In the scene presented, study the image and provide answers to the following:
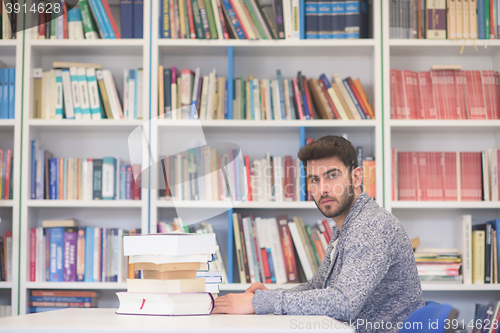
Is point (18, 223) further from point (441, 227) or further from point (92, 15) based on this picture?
point (441, 227)

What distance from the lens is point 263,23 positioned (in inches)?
102

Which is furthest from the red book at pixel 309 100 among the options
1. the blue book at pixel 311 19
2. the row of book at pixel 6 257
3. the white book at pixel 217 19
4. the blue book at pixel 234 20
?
the row of book at pixel 6 257

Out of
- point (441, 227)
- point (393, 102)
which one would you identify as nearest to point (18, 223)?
point (393, 102)

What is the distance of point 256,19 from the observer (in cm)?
259

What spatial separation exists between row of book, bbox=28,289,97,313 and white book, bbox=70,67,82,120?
3.11 feet

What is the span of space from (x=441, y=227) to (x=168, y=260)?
2.05 meters

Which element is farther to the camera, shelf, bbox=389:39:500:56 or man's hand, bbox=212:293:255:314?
shelf, bbox=389:39:500:56

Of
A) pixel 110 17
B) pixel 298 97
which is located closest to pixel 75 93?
pixel 110 17

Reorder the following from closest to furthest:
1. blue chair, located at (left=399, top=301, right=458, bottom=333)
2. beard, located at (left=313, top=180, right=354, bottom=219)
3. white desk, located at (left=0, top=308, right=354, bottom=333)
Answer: white desk, located at (left=0, top=308, right=354, bottom=333) → blue chair, located at (left=399, top=301, right=458, bottom=333) → beard, located at (left=313, top=180, right=354, bottom=219)

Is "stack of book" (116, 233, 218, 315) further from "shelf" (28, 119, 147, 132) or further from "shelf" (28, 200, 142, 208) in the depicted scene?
"shelf" (28, 119, 147, 132)

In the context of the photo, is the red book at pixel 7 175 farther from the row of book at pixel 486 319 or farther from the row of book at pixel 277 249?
the row of book at pixel 486 319

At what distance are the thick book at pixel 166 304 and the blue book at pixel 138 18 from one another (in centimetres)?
178

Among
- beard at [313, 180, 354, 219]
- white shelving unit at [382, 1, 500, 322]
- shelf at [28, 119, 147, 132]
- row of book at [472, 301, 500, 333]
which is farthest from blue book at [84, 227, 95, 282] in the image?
row of book at [472, 301, 500, 333]

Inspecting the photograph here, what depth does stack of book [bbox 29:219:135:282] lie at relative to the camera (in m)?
2.54
